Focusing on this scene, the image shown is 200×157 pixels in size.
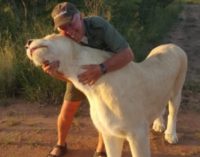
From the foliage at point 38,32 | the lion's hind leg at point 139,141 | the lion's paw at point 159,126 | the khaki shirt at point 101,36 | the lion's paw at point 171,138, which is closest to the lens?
the lion's hind leg at point 139,141

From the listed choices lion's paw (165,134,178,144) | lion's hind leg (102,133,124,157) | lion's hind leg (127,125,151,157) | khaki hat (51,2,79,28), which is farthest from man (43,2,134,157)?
lion's paw (165,134,178,144)

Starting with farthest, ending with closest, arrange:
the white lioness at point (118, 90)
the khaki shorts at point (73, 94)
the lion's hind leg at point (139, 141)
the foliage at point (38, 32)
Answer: the foliage at point (38, 32) < the khaki shorts at point (73, 94) < the lion's hind leg at point (139, 141) < the white lioness at point (118, 90)

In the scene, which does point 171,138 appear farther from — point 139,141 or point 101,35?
point 101,35

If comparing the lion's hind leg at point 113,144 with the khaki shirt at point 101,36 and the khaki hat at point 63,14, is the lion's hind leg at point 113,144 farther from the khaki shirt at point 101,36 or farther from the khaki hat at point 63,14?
the khaki hat at point 63,14

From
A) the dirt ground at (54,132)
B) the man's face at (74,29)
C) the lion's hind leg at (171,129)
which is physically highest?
the man's face at (74,29)

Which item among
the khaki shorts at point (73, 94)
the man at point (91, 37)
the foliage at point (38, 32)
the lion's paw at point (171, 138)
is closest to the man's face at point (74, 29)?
the man at point (91, 37)

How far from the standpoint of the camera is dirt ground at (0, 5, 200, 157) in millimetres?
5492

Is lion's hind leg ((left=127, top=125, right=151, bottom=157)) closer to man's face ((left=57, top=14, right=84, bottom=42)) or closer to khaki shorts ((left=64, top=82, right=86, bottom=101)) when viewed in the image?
man's face ((left=57, top=14, right=84, bottom=42))

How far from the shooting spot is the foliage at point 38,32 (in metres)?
6.91

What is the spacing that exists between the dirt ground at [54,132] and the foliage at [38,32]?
25 cm

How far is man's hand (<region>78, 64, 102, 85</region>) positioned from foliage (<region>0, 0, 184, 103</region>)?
2940 mm

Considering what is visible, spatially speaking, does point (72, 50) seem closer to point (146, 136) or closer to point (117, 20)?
point (146, 136)

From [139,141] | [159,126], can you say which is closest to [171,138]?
[159,126]

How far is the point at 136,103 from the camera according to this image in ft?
13.4
